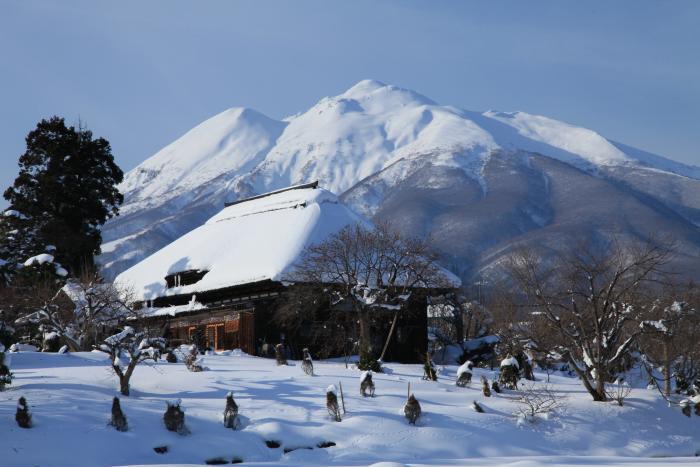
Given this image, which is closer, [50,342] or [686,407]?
[686,407]

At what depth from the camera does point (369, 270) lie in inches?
1356

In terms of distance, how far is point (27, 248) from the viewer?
47594mm

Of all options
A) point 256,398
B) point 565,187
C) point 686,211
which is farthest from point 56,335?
point 686,211

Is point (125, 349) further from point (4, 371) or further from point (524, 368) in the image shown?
point (524, 368)

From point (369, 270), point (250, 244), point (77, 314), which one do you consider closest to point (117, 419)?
point (77, 314)

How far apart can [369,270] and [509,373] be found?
30.5 feet

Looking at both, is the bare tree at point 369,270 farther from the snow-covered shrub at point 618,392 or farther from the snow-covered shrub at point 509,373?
the snow-covered shrub at point 618,392

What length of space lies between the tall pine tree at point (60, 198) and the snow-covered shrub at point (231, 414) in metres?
28.2

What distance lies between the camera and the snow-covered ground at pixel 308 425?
62.3 ft

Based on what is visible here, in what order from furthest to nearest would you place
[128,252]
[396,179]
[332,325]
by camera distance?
[396,179] → [128,252] → [332,325]

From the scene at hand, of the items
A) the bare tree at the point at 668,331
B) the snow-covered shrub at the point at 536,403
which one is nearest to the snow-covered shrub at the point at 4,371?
the snow-covered shrub at the point at 536,403

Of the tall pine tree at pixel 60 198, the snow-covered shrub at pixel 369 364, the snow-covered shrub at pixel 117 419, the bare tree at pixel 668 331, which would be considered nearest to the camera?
the snow-covered shrub at pixel 117 419

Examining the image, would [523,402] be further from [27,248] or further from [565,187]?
[565,187]

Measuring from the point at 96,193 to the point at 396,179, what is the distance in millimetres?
Result: 148110
